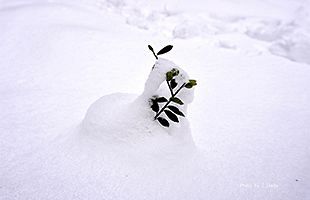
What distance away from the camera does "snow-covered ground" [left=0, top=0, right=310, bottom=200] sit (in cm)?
92

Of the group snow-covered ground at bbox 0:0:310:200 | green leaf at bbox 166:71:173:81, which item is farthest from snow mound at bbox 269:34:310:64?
green leaf at bbox 166:71:173:81

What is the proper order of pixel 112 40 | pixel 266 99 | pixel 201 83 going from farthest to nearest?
pixel 112 40
pixel 201 83
pixel 266 99

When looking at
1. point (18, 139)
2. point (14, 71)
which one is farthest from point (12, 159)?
point (14, 71)

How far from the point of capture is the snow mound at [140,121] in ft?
3.24

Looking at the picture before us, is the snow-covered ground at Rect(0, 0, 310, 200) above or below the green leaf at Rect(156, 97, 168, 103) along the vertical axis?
below

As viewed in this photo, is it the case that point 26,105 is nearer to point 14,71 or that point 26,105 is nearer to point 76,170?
point 14,71

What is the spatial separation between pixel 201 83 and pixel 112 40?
946mm

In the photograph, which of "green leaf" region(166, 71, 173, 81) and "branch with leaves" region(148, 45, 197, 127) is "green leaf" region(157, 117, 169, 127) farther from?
"green leaf" region(166, 71, 173, 81)

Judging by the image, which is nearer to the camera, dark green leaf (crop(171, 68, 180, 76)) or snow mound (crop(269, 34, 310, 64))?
dark green leaf (crop(171, 68, 180, 76))

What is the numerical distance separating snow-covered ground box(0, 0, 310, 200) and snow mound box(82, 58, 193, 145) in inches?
0.6

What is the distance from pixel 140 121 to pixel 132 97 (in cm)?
18

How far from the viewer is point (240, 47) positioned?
2691 millimetres

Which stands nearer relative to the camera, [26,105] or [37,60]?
[26,105]

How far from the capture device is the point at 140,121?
1.01m
